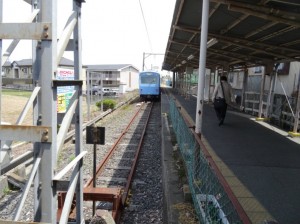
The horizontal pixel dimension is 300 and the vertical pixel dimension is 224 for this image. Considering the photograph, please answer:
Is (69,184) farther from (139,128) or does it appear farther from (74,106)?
(139,128)

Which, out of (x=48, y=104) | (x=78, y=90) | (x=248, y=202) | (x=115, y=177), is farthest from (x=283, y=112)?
(x=48, y=104)

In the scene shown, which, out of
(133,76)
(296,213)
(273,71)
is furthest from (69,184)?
(133,76)

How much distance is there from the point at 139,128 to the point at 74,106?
1079 centimetres

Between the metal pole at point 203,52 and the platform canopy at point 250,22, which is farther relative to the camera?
the platform canopy at point 250,22

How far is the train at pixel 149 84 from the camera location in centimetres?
2725

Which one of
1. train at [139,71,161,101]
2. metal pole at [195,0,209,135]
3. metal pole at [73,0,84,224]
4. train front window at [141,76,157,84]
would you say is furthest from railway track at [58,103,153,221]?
train front window at [141,76,157,84]

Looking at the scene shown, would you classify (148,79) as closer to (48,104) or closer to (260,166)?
(260,166)

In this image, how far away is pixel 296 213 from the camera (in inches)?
150

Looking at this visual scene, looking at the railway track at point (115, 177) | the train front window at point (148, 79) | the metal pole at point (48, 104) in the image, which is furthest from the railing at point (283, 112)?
the train front window at point (148, 79)

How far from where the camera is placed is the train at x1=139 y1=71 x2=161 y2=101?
2725 cm

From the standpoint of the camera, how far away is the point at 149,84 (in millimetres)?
27281

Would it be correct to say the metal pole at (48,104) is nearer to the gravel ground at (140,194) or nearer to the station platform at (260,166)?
the station platform at (260,166)

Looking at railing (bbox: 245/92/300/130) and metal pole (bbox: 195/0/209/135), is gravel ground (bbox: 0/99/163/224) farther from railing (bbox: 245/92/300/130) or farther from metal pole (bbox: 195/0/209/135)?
railing (bbox: 245/92/300/130)

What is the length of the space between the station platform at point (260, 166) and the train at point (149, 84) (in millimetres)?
17592
